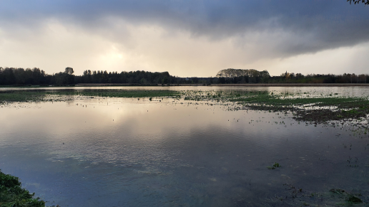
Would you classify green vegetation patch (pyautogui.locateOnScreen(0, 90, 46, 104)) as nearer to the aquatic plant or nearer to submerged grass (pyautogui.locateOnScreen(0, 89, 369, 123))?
submerged grass (pyautogui.locateOnScreen(0, 89, 369, 123))

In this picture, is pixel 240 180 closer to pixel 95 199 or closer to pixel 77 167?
pixel 95 199

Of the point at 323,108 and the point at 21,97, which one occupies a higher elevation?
the point at 21,97

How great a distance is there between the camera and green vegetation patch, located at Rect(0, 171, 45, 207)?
16.3 feet

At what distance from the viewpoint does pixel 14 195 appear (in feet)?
18.0

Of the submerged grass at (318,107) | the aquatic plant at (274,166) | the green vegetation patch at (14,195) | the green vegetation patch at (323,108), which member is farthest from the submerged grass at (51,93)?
the aquatic plant at (274,166)

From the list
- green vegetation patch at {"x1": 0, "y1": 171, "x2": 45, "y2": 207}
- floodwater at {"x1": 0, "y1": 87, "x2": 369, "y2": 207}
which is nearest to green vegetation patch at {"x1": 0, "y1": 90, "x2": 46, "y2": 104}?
floodwater at {"x1": 0, "y1": 87, "x2": 369, "y2": 207}

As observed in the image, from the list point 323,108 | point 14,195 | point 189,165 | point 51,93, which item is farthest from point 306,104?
point 51,93

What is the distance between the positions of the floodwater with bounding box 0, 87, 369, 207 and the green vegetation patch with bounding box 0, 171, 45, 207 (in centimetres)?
38

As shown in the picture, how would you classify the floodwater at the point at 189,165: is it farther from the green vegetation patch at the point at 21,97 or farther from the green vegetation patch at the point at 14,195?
the green vegetation patch at the point at 21,97

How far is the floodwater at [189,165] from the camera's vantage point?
6.01 meters

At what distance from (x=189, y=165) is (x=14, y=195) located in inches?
209

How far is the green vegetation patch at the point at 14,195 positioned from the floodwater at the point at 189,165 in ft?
1.24

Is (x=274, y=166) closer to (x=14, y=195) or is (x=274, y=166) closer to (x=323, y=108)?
(x=14, y=195)

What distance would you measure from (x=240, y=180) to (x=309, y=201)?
1.97 m
